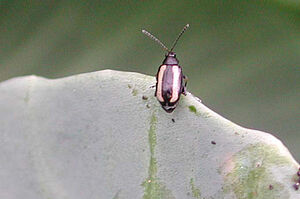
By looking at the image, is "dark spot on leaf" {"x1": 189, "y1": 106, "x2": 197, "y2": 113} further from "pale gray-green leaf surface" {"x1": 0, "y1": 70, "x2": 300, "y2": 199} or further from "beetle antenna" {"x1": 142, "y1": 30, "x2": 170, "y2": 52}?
"beetle antenna" {"x1": 142, "y1": 30, "x2": 170, "y2": 52}

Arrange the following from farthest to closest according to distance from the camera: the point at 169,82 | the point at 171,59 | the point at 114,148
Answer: the point at 171,59 → the point at 169,82 → the point at 114,148

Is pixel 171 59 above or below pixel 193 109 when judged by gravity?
above

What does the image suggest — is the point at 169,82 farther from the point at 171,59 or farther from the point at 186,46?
the point at 186,46

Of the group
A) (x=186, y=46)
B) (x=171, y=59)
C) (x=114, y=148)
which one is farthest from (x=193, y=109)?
(x=186, y=46)

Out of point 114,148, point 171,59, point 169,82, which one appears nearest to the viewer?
point 114,148

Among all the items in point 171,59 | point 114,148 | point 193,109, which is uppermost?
point 171,59

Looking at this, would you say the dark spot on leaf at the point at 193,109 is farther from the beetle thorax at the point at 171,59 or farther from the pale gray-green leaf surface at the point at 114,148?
the beetle thorax at the point at 171,59

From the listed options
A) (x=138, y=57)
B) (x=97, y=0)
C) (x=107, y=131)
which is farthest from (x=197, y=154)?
(x=97, y=0)

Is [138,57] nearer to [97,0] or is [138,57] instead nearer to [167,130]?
[97,0]
